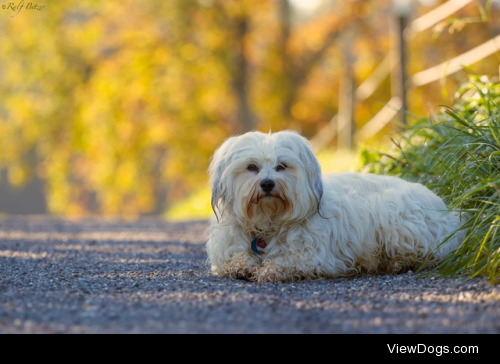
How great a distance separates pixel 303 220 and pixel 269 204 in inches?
12.4

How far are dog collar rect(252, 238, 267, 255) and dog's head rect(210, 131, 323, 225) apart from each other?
0.52ft

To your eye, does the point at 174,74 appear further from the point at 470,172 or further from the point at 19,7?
the point at 470,172

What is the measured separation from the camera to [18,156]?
1980cm

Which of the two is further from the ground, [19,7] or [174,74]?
[19,7]

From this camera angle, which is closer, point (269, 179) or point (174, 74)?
point (269, 179)

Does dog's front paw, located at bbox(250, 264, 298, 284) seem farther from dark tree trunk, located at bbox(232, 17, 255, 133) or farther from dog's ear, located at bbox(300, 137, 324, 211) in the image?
dark tree trunk, located at bbox(232, 17, 255, 133)

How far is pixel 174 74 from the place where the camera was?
663 inches

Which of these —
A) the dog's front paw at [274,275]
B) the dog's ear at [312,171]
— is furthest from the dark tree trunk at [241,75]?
the dog's front paw at [274,275]

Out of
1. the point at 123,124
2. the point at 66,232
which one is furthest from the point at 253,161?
the point at 123,124

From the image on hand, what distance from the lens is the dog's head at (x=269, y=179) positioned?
3.78m

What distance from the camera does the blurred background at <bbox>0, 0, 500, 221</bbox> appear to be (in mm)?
16922

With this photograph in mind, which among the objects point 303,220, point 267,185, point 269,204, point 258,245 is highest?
point 267,185
